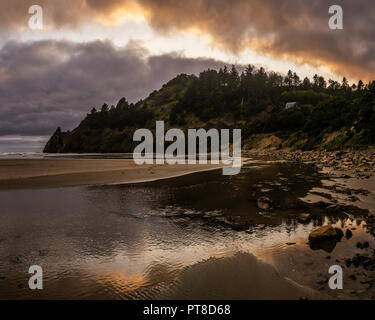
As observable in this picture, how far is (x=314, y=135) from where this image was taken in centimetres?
4850

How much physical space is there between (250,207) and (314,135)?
4619cm

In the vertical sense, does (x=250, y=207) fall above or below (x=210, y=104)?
below

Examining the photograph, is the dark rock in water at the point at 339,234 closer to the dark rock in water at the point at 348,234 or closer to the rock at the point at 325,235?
the rock at the point at 325,235

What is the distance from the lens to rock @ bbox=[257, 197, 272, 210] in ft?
29.4

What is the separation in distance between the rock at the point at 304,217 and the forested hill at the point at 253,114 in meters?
31.2

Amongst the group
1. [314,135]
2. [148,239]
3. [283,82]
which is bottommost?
[148,239]

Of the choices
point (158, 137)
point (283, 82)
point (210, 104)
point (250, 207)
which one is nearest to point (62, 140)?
point (158, 137)

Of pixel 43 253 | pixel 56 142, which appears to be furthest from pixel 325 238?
pixel 56 142

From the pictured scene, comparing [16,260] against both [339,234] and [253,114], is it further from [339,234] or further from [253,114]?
[253,114]

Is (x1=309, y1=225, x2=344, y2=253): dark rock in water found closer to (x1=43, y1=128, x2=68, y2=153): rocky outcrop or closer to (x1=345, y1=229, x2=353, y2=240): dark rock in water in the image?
(x1=345, y1=229, x2=353, y2=240): dark rock in water

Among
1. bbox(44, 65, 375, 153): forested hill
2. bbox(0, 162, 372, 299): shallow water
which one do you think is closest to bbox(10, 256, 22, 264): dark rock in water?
bbox(0, 162, 372, 299): shallow water

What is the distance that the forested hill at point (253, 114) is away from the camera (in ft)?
145

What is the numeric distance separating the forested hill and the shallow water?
3223cm
